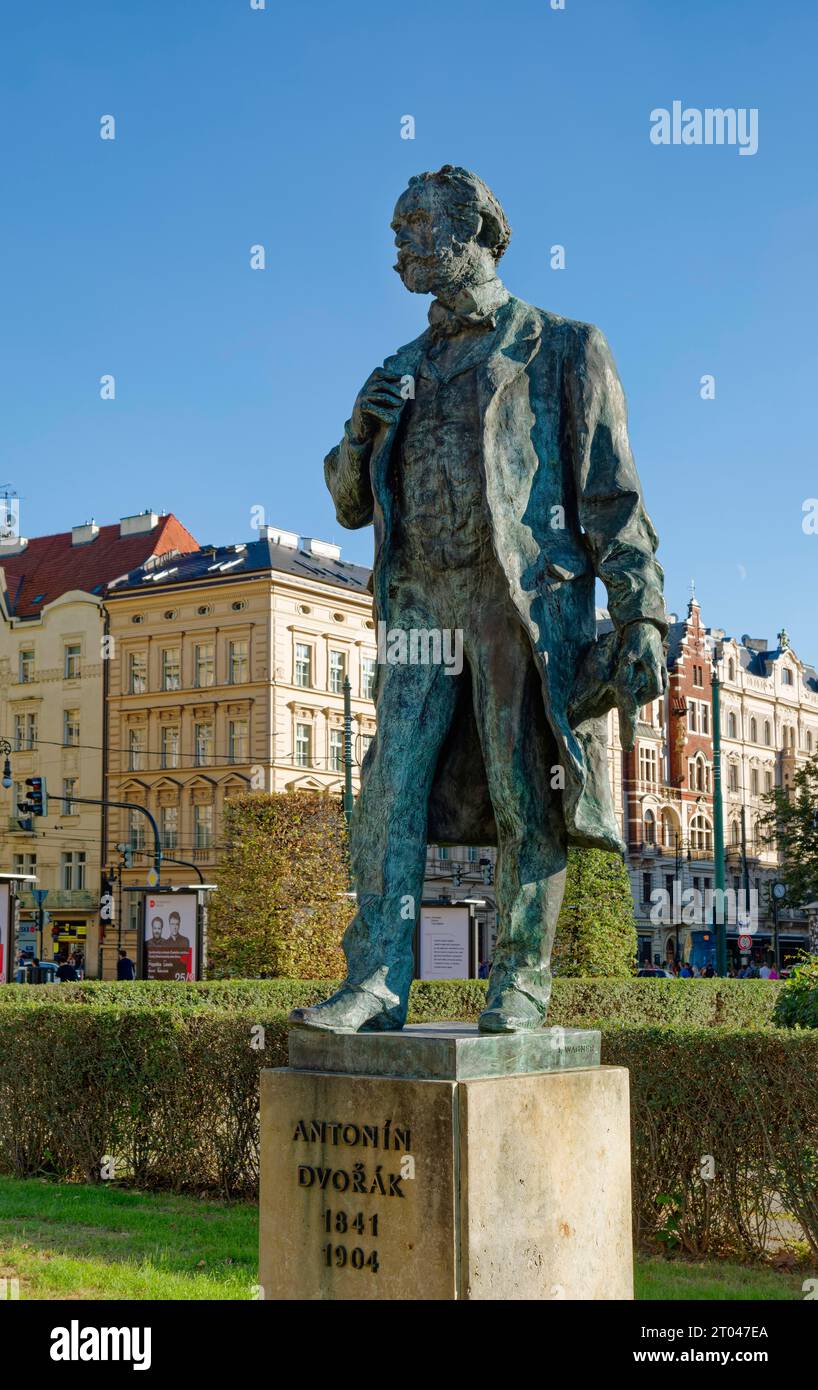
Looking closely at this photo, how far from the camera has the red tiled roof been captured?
64625 millimetres

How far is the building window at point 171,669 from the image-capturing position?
196 feet

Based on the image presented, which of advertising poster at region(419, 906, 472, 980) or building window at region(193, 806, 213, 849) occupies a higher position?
building window at region(193, 806, 213, 849)

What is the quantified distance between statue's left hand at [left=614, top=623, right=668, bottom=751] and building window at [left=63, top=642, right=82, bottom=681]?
60.0m

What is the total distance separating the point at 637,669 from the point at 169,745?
55.9 meters

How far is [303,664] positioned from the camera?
58.8 metres

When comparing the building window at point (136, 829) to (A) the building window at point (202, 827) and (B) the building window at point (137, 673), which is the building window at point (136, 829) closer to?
(A) the building window at point (202, 827)

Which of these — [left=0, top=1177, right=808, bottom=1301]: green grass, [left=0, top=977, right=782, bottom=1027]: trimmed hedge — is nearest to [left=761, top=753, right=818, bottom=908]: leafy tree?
[left=0, top=977, right=782, bottom=1027]: trimmed hedge

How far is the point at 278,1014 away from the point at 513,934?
232 inches

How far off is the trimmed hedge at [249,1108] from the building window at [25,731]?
178 ft

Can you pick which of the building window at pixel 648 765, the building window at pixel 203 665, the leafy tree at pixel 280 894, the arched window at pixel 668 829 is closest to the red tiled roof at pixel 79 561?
the building window at pixel 203 665

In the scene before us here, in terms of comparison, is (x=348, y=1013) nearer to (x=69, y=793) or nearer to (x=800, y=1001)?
(x=800, y=1001)

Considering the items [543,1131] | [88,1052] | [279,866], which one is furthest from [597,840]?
[279,866]

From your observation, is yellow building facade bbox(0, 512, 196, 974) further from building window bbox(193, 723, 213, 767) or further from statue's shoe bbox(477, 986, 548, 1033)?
statue's shoe bbox(477, 986, 548, 1033)
